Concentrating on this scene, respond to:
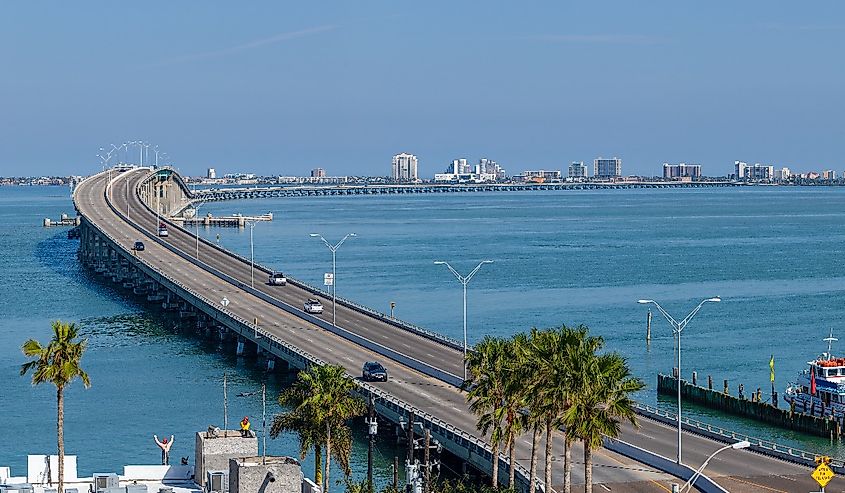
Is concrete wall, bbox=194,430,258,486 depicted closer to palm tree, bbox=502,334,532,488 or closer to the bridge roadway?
palm tree, bbox=502,334,532,488

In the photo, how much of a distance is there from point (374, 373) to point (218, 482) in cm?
3459

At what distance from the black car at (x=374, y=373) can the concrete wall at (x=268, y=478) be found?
3780 cm

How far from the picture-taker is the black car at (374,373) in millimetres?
75312

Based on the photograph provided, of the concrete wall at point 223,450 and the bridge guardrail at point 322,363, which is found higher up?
the concrete wall at point 223,450

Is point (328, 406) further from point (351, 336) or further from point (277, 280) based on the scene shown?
point (277, 280)

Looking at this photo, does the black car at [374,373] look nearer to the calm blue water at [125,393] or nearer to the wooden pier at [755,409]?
the calm blue water at [125,393]

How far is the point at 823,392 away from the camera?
77.8m

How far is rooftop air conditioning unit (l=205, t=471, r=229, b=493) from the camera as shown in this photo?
41.0m

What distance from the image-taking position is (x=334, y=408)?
48.8 m

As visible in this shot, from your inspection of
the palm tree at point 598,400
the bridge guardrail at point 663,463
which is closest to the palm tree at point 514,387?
the palm tree at point 598,400

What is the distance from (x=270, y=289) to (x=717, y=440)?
2610 inches

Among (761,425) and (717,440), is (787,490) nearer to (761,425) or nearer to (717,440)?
(717,440)

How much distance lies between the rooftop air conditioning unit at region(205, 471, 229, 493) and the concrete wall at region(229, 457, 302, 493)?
3595 mm

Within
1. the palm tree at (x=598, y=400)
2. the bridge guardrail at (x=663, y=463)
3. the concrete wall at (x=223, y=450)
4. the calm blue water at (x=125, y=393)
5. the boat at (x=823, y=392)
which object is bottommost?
the calm blue water at (x=125, y=393)
